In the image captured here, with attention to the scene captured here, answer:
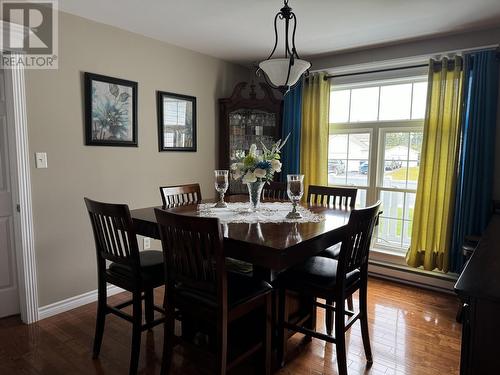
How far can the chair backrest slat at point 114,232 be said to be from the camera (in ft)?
6.00

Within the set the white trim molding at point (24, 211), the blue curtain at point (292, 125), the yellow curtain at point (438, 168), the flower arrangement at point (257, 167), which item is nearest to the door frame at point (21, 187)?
the white trim molding at point (24, 211)

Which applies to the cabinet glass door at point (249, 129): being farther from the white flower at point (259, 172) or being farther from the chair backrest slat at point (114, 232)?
the chair backrest slat at point (114, 232)

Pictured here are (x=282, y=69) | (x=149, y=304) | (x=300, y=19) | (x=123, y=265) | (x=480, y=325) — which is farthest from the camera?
(x=300, y=19)

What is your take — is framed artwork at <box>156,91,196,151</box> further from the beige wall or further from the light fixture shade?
the light fixture shade

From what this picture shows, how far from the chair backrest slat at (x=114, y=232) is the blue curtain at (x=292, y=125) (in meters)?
2.45

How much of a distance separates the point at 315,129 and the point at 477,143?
1.53m

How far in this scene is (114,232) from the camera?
1.92m

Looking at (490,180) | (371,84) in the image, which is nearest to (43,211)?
(371,84)

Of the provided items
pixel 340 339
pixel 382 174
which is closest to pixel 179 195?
pixel 340 339

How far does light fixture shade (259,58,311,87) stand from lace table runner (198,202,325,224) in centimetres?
85

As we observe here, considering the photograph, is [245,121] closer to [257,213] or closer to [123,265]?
[257,213]

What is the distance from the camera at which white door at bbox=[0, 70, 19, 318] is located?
2.52 metres

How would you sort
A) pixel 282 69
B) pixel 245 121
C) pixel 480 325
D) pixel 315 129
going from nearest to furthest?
pixel 480 325
pixel 282 69
pixel 315 129
pixel 245 121

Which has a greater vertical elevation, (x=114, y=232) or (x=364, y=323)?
(x=114, y=232)
